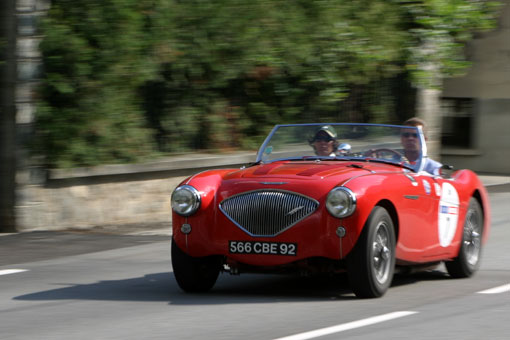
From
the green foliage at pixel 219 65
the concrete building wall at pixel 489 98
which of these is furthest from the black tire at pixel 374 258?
the concrete building wall at pixel 489 98

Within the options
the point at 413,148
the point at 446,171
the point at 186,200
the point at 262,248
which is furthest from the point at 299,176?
the point at 446,171

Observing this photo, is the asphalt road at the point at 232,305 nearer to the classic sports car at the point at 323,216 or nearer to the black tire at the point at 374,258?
the black tire at the point at 374,258

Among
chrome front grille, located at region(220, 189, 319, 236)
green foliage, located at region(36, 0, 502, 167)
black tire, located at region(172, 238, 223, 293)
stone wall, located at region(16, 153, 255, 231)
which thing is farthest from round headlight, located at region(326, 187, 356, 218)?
green foliage, located at region(36, 0, 502, 167)

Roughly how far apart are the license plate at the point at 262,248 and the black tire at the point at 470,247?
2141mm

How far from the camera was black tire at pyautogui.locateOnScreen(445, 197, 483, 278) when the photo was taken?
890 cm

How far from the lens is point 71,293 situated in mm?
8234

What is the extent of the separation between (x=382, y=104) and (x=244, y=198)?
40.4 ft

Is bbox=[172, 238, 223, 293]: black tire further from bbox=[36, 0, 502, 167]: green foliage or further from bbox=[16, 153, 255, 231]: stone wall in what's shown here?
bbox=[36, 0, 502, 167]: green foliage

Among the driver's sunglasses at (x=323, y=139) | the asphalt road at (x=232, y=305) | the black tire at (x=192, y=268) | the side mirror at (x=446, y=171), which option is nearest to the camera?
the asphalt road at (x=232, y=305)

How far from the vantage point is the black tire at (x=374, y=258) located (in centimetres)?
728

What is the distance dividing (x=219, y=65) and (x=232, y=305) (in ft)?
30.2

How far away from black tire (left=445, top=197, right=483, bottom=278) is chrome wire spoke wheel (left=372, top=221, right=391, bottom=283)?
147 cm

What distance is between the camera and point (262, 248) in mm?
7438

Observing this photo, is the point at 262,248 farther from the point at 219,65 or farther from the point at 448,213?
the point at 219,65
